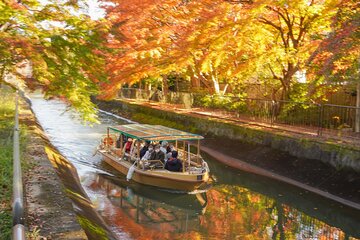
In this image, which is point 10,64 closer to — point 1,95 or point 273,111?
point 273,111

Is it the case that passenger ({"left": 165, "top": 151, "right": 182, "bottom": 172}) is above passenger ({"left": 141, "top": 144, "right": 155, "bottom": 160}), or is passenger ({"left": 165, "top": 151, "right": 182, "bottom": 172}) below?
below

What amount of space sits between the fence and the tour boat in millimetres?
6040

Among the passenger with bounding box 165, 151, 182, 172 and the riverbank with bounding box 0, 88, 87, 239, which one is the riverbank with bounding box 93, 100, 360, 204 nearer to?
the passenger with bounding box 165, 151, 182, 172

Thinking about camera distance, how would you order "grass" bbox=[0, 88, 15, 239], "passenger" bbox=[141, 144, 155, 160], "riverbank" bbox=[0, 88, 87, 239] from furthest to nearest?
1. "passenger" bbox=[141, 144, 155, 160]
2. "riverbank" bbox=[0, 88, 87, 239]
3. "grass" bbox=[0, 88, 15, 239]

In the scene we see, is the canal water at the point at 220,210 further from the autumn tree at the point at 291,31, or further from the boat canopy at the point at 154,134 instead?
the autumn tree at the point at 291,31

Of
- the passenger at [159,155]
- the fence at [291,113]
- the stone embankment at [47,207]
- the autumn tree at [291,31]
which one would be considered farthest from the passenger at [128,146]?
the autumn tree at [291,31]

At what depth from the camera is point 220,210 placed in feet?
44.7

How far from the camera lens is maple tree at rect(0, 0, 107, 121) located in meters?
10.2

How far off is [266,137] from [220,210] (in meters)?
7.04

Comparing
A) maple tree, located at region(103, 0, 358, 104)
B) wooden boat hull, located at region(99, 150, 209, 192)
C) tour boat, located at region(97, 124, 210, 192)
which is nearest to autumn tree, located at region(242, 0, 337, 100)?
maple tree, located at region(103, 0, 358, 104)

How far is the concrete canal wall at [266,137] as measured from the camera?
15297mm

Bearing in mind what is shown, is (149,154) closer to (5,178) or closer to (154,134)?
(154,134)

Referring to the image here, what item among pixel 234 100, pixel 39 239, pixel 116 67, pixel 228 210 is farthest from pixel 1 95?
pixel 39 239

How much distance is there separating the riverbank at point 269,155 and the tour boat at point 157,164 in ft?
12.6
